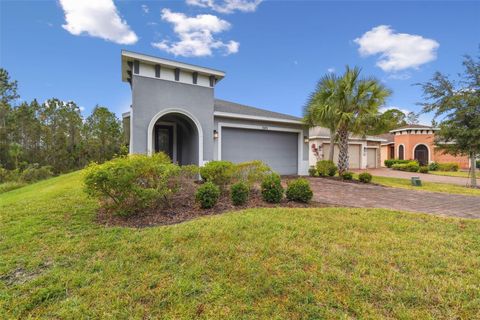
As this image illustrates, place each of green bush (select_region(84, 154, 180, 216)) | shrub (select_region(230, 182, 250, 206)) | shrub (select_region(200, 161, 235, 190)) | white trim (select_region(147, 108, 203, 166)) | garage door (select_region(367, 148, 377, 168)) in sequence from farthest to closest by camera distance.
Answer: garage door (select_region(367, 148, 377, 168)), white trim (select_region(147, 108, 203, 166)), shrub (select_region(200, 161, 235, 190)), shrub (select_region(230, 182, 250, 206)), green bush (select_region(84, 154, 180, 216))

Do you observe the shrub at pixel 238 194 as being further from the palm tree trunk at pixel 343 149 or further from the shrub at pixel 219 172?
the palm tree trunk at pixel 343 149

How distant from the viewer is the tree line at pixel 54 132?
25.1m

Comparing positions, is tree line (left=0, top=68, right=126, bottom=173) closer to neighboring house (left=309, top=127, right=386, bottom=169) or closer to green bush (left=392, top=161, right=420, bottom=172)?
neighboring house (left=309, top=127, right=386, bottom=169)

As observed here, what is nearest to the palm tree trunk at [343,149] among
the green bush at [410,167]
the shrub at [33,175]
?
the green bush at [410,167]

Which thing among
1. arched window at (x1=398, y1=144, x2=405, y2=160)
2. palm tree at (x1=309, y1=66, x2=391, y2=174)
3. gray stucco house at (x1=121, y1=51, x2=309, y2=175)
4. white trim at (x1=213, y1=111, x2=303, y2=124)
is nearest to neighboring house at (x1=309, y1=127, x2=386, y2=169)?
arched window at (x1=398, y1=144, x2=405, y2=160)

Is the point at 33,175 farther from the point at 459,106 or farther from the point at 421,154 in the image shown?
the point at 421,154

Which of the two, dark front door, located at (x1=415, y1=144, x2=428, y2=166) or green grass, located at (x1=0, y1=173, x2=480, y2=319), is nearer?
green grass, located at (x1=0, y1=173, x2=480, y2=319)

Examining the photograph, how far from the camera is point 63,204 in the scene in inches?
244

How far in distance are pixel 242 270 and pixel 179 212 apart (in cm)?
302

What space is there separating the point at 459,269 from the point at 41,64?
60.3 ft

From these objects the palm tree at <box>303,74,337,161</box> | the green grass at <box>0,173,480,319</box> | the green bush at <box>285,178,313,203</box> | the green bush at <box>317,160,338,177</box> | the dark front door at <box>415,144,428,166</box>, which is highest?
the palm tree at <box>303,74,337,161</box>

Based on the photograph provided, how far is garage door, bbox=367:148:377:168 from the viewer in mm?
25047

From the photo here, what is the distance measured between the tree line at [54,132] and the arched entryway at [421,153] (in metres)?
32.9

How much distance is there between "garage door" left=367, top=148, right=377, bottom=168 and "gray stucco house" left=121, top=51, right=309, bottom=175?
47.4ft
